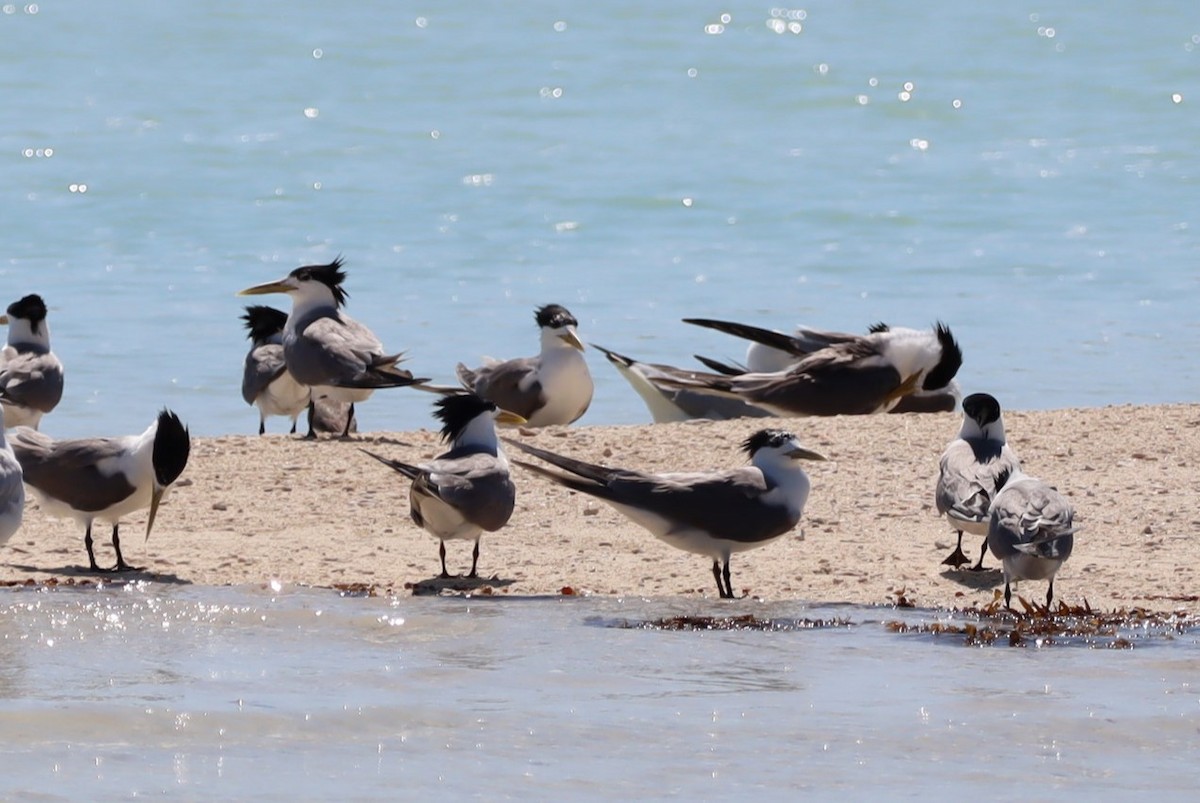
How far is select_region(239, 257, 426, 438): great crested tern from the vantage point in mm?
10086

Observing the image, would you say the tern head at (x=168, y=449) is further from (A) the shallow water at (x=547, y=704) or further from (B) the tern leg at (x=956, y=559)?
(B) the tern leg at (x=956, y=559)

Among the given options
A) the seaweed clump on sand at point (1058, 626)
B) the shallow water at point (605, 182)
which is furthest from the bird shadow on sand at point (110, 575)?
the shallow water at point (605, 182)

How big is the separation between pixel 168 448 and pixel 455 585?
1.13 meters

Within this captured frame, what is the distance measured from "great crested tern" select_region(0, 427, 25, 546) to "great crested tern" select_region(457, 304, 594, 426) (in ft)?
13.7

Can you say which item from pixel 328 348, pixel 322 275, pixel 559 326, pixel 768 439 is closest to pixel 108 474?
pixel 768 439

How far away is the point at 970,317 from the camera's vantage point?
15164 mm

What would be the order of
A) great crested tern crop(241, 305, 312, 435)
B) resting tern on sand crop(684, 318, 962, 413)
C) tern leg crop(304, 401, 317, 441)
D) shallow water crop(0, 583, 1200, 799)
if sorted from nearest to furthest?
shallow water crop(0, 583, 1200, 799), tern leg crop(304, 401, 317, 441), great crested tern crop(241, 305, 312, 435), resting tern on sand crop(684, 318, 962, 413)

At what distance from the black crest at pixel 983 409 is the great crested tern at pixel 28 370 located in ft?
15.0

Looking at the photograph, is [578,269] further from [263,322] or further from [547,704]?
[547,704]

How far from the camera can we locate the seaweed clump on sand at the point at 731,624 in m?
6.23

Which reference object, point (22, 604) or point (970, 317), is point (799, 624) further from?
point (970, 317)

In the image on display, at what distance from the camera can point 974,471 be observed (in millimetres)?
7289

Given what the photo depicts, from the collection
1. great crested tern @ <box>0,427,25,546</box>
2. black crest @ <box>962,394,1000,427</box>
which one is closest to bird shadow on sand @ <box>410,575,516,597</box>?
great crested tern @ <box>0,427,25,546</box>

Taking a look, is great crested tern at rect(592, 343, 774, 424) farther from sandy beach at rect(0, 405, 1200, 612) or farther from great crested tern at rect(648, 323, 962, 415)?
sandy beach at rect(0, 405, 1200, 612)
